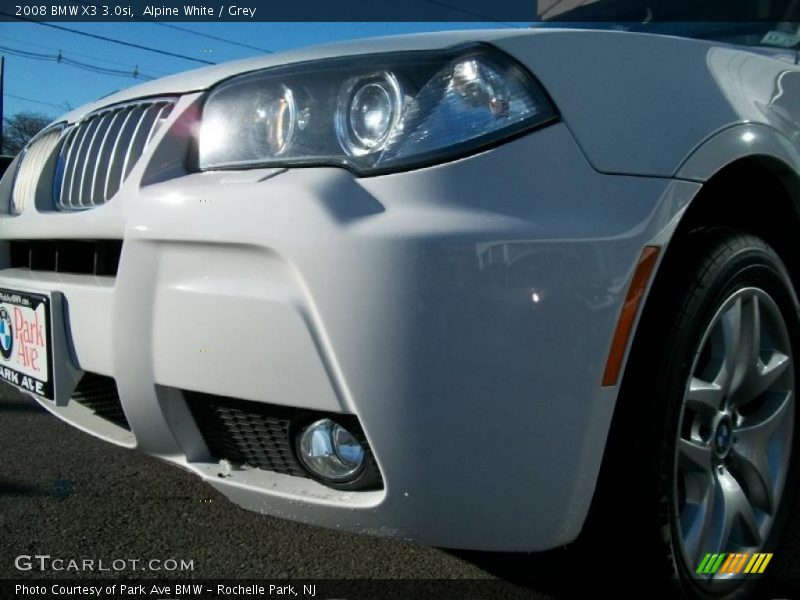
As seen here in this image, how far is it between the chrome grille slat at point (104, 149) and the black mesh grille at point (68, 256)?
0.11 meters

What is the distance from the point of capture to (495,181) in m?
1.32

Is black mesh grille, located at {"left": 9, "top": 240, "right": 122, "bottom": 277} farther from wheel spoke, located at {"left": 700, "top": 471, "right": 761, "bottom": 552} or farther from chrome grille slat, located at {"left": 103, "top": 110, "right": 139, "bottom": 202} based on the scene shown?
wheel spoke, located at {"left": 700, "top": 471, "right": 761, "bottom": 552}

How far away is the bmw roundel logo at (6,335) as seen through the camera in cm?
206

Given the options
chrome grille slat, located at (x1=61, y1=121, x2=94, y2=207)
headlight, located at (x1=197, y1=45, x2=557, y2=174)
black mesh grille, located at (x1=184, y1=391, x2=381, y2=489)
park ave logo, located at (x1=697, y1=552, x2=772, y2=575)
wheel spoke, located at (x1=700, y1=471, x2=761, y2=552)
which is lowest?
park ave logo, located at (x1=697, y1=552, x2=772, y2=575)

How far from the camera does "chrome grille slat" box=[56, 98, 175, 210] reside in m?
1.80

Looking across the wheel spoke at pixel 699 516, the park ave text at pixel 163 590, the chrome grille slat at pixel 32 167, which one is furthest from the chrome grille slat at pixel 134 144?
the wheel spoke at pixel 699 516

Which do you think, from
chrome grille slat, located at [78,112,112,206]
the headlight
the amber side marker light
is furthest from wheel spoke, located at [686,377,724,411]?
chrome grille slat, located at [78,112,112,206]

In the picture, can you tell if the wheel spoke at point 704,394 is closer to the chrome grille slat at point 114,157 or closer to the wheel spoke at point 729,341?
the wheel spoke at point 729,341

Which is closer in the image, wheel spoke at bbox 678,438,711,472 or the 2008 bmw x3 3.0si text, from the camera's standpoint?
the 2008 bmw x3 3.0si text

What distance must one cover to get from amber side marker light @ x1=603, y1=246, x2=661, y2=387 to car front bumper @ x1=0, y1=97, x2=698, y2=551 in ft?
0.07

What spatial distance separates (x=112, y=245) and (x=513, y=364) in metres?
0.98

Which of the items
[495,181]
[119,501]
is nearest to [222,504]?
[119,501]

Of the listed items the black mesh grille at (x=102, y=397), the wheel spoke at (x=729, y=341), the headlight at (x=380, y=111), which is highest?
the headlight at (x=380, y=111)

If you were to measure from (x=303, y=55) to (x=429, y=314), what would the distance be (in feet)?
2.32
